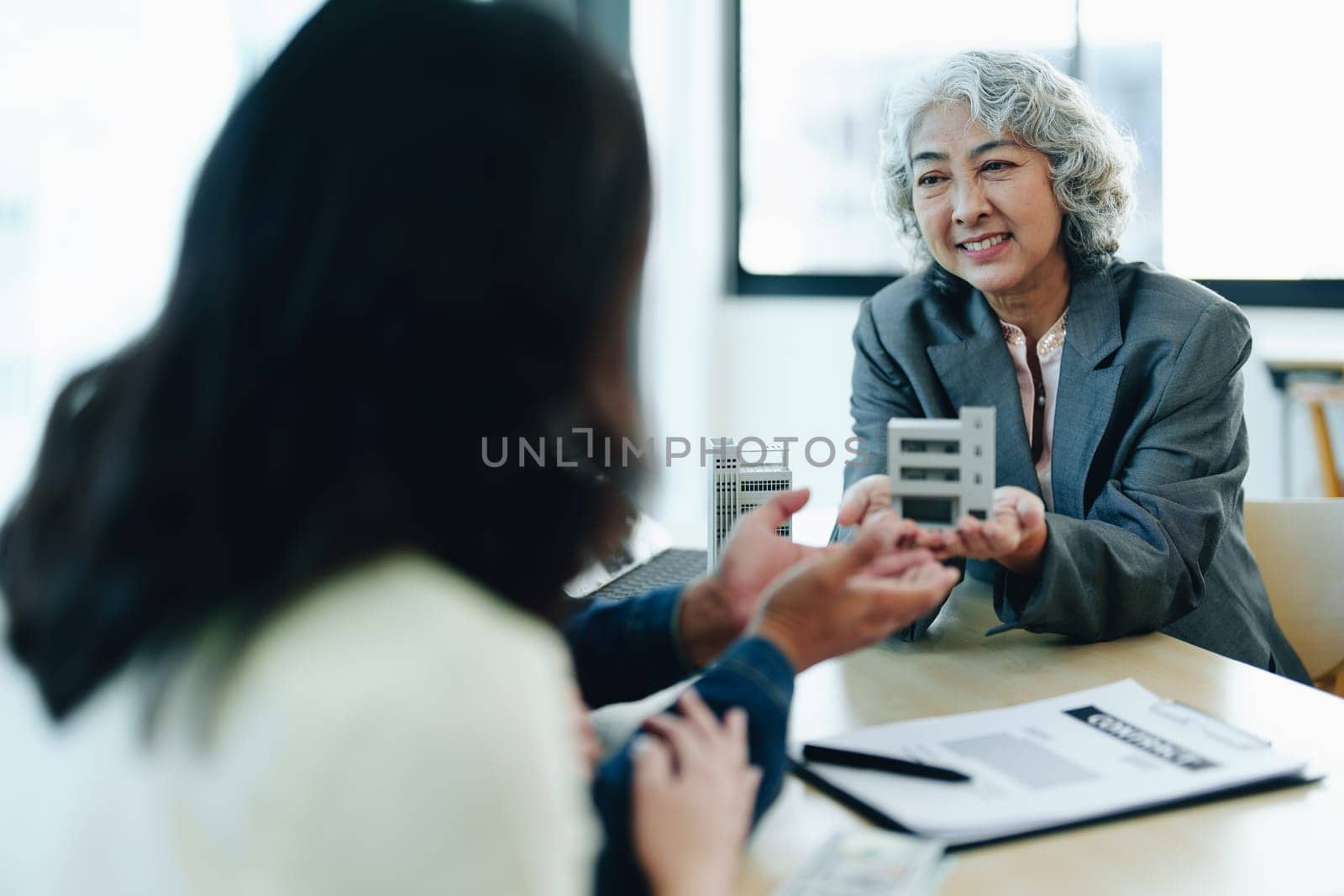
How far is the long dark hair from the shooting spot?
1.77 feet

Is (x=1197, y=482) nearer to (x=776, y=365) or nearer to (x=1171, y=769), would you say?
(x=1171, y=769)

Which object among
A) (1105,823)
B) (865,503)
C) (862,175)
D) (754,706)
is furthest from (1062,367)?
(862,175)

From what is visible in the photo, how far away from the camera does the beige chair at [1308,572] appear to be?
5.65ft

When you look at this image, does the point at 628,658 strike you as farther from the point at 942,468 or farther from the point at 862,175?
the point at 862,175

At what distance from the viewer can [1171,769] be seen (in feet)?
2.97

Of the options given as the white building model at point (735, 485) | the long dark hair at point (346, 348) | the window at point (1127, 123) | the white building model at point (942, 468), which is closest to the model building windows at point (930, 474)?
the white building model at point (942, 468)

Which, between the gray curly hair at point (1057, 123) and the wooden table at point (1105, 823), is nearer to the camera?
the wooden table at point (1105, 823)

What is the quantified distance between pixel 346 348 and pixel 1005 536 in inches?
34.7

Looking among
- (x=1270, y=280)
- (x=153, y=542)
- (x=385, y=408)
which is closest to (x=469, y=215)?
(x=385, y=408)

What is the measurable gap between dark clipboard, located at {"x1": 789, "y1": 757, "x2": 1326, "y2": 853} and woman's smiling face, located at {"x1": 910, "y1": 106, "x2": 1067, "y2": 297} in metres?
1.00

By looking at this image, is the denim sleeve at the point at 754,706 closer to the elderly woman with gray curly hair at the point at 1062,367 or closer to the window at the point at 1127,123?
the elderly woman with gray curly hair at the point at 1062,367

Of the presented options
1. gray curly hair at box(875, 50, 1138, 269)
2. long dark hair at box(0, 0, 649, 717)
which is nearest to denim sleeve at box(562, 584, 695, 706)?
long dark hair at box(0, 0, 649, 717)

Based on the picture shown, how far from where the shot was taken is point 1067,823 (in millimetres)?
821

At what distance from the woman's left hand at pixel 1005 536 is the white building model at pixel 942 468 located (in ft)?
0.06
